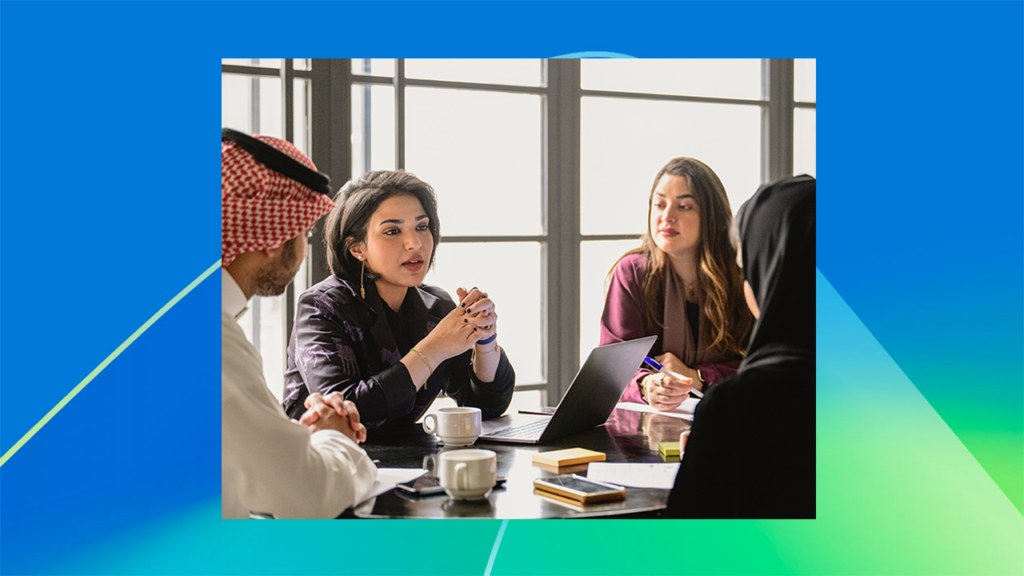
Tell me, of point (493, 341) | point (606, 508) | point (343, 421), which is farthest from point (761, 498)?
point (343, 421)

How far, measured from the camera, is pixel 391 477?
7.61 ft

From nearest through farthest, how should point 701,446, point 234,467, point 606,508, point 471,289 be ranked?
point 606,508, point 701,446, point 234,467, point 471,289

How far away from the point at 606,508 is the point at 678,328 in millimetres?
703

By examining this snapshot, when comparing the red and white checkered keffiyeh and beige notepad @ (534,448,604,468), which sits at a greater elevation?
the red and white checkered keffiyeh

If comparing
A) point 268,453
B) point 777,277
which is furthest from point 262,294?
point 777,277

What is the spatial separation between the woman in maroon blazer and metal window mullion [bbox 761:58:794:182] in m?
0.20

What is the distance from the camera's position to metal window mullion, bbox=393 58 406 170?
2.62 metres

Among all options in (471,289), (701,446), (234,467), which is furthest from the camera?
(471,289)

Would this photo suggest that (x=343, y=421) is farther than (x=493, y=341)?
No

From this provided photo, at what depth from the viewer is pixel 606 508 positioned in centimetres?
213

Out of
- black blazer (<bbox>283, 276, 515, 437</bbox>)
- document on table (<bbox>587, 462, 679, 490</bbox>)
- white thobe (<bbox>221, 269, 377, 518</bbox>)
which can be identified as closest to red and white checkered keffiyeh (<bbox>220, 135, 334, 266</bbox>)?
white thobe (<bbox>221, 269, 377, 518</bbox>)

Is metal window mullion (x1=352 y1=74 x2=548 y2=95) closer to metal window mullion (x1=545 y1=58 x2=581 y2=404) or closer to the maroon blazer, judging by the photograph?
metal window mullion (x1=545 y1=58 x2=581 y2=404)
